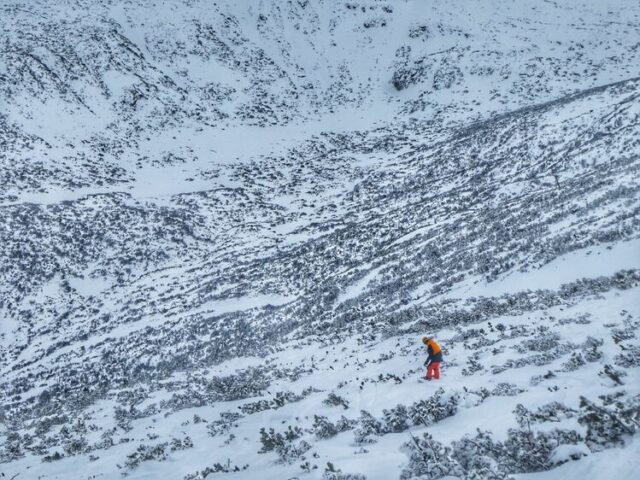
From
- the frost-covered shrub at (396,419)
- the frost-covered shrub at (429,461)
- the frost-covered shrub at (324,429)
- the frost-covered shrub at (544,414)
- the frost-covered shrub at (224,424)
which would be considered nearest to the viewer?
the frost-covered shrub at (429,461)

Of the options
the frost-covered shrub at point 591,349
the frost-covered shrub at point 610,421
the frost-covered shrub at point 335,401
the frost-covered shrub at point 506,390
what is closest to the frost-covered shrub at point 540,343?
A: the frost-covered shrub at point 591,349

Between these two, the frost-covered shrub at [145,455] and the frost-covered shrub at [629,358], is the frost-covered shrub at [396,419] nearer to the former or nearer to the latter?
the frost-covered shrub at [629,358]

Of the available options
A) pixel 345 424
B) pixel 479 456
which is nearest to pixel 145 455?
pixel 345 424

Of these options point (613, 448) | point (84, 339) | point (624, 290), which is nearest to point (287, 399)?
point (613, 448)

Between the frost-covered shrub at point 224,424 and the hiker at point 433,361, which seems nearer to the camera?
the hiker at point 433,361

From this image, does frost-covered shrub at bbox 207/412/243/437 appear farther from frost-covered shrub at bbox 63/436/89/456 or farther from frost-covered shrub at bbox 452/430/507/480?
frost-covered shrub at bbox 452/430/507/480

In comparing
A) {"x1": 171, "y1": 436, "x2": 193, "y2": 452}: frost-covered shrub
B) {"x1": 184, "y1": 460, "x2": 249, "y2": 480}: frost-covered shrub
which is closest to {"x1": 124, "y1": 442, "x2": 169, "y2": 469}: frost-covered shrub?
{"x1": 171, "y1": 436, "x2": 193, "y2": 452}: frost-covered shrub
